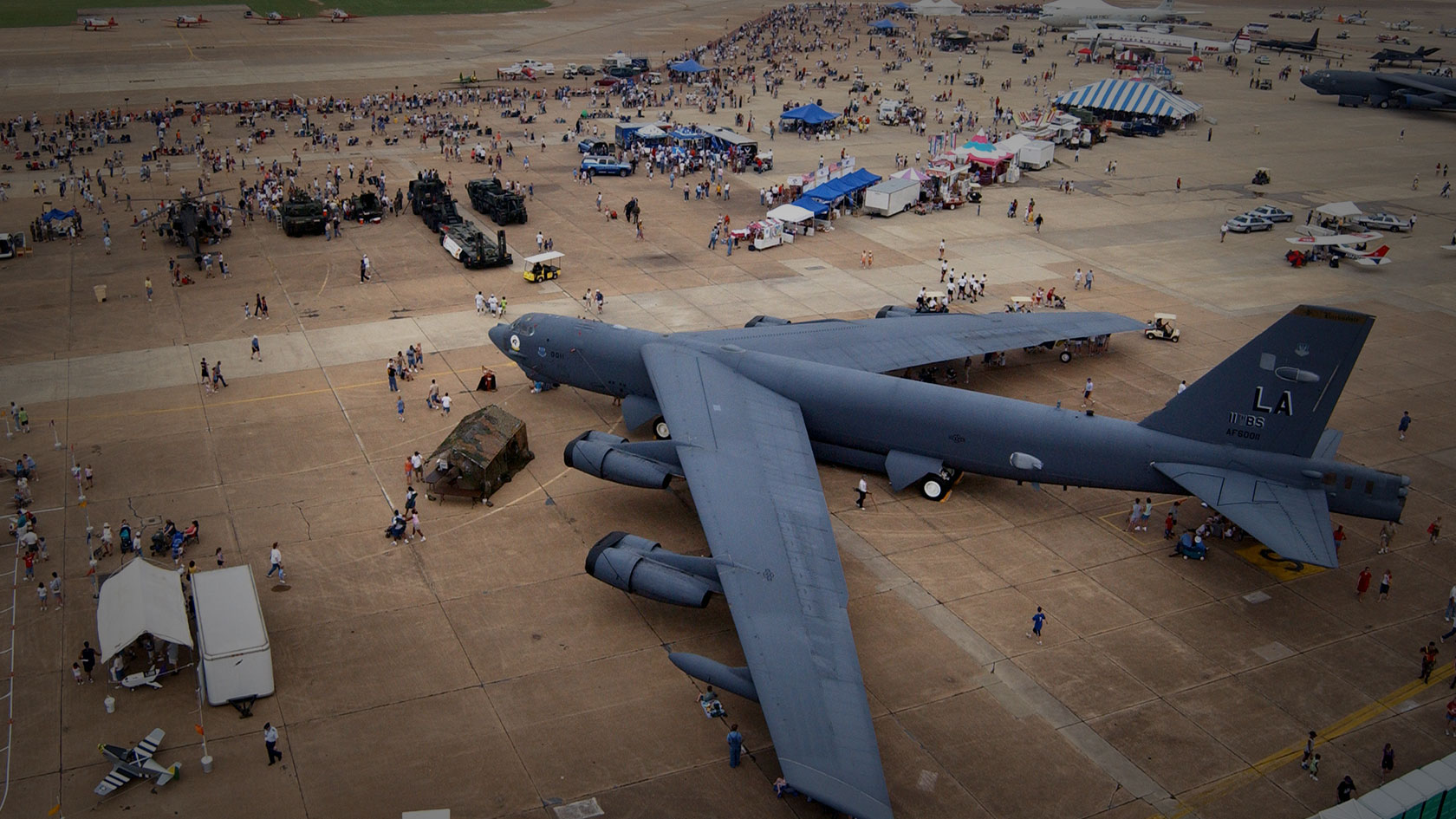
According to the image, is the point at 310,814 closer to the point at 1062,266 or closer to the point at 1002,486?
the point at 1002,486

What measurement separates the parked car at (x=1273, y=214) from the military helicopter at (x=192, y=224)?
228 ft

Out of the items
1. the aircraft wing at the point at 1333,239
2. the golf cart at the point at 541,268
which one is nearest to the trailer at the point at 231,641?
the golf cart at the point at 541,268

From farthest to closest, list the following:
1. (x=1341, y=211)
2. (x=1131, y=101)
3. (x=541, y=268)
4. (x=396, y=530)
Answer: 1. (x=1131, y=101)
2. (x=1341, y=211)
3. (x=541, y=268)
4. (x=396, y=530)

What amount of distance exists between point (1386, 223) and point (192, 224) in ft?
260

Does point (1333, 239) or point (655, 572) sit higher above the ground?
point (1333, 239)

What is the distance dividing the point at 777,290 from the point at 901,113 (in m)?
58.5

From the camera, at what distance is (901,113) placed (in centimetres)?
11156

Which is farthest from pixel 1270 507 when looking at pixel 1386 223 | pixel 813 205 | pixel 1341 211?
pixel 1386 223

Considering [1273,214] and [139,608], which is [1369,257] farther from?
[139,608]

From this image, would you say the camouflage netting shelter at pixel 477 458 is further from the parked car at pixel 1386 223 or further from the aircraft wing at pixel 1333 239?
the parked car at pixel 1386 223

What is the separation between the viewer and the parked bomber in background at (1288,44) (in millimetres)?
159525

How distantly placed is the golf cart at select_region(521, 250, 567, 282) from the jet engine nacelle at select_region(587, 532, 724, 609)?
31315 mm

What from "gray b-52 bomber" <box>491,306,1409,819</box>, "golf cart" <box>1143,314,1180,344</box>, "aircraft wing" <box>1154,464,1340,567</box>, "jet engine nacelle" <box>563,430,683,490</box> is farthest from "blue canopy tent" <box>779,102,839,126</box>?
"aircraft wing" <box>1154,464,1340,567</box>

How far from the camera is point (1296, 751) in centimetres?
2747
